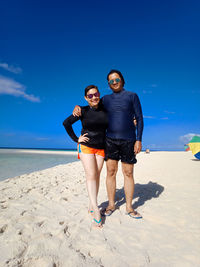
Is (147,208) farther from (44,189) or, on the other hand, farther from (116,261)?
(44,189)

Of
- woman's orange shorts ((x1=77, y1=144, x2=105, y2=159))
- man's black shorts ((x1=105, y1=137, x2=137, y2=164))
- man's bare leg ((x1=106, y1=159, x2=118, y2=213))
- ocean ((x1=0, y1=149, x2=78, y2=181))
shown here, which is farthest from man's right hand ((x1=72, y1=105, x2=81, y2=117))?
ocean ((x1=0, y1=149, x2=78, y2=181))

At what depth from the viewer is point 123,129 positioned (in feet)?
9.43

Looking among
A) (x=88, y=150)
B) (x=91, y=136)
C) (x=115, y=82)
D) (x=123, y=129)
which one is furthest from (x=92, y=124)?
(x=115, y=82)

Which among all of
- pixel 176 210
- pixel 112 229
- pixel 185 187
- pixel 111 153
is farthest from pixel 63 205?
pixel 185 187

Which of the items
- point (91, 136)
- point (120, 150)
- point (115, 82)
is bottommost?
point (120, 150)

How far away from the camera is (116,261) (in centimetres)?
179

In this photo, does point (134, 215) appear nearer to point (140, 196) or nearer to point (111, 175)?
point (111, 175)

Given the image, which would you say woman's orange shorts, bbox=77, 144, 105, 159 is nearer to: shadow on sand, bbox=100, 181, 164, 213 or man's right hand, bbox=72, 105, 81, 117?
man's right hand, bbox=72, 105, 81, 117

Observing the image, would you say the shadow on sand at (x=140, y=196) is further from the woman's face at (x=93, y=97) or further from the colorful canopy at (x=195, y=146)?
the colorful canopy at (x=195, y=146)

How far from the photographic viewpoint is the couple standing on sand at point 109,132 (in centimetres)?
271

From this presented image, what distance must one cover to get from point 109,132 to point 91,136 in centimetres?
41

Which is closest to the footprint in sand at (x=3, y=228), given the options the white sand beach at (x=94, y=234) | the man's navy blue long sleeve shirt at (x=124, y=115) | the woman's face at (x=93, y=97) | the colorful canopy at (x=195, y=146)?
the white sand beach at (x=94, y=234)

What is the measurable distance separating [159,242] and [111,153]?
5.06 ft

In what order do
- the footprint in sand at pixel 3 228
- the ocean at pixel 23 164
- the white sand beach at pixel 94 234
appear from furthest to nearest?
the ocean at pixel 23 164 → the footprint in sand at pixel 3 228 → the white sand beach at pixel 94 234
